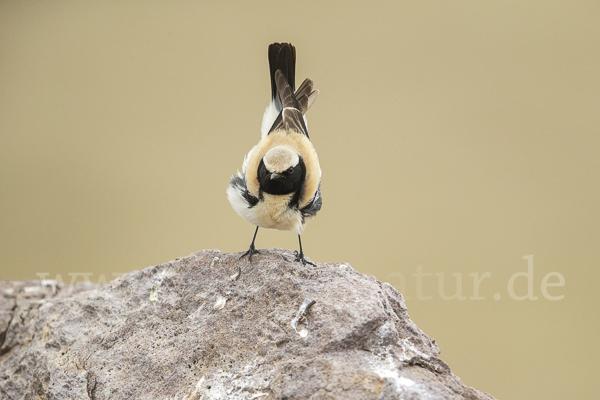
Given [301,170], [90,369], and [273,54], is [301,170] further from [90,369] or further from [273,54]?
[90,369]

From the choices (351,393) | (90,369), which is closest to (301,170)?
(351,393)

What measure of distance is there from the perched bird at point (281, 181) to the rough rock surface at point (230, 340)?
0.64 ft

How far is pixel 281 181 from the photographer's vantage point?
2.48 metres

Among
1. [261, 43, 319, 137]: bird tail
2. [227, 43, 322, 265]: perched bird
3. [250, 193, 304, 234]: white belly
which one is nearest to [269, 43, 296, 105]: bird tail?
[261, 43, 319, 137]: bird tail

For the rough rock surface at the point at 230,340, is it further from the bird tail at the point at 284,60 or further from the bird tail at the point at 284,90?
the bird tail at the point at 284,60

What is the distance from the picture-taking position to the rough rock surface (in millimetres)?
1881

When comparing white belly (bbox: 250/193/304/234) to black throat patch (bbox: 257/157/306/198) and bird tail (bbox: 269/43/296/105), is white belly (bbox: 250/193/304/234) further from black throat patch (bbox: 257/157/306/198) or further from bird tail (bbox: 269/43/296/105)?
bird tail (bbox: 269/43/296/105)

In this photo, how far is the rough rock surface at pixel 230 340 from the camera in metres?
1.88

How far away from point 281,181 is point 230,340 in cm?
79

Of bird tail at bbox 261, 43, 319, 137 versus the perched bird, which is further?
bird tail at bbox 261, 43, 319, 137

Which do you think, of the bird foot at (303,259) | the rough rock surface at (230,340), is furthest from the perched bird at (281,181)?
the rough rock surface at (230,340)

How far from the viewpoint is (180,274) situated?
2.62 m

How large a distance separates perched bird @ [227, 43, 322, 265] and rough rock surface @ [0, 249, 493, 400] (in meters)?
0.19

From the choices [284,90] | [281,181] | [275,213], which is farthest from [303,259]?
[284,90]
